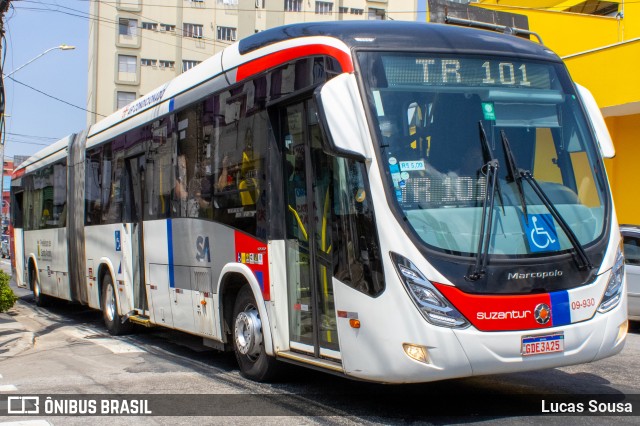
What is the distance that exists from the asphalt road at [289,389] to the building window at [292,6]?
173 ft

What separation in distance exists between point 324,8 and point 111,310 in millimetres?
51333

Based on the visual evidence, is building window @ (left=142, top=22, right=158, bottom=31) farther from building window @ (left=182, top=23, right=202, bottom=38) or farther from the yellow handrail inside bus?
the yellow handrail inside bus

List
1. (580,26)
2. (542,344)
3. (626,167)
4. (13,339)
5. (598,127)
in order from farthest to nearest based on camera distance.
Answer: (580,26)
(626,167)
(13,339)
(598,127)
(542,344)

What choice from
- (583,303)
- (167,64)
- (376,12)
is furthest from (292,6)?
(583,303)

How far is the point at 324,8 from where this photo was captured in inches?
2429

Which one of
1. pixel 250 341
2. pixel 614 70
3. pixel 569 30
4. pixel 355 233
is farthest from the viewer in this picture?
pixel 569 30

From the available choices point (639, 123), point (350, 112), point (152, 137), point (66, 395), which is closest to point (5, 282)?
point (152, 137)

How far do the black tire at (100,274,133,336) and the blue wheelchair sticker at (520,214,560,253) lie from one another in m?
8.46

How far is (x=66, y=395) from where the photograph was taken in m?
8.13

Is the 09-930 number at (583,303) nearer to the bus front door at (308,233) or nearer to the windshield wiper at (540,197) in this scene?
the windshield wiper at (540,197)

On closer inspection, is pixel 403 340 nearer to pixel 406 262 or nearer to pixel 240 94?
pixel 406 262

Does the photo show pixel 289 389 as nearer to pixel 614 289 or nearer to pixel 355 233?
pixel 355 233

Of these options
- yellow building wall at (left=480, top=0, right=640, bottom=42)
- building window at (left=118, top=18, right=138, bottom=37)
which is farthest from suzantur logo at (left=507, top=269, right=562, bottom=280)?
building window at (left=118, top=18, right=138, bottom=37)

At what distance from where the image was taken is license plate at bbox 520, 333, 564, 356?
6.10 meters
